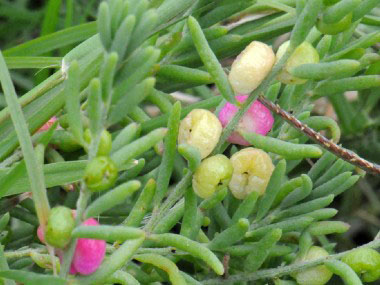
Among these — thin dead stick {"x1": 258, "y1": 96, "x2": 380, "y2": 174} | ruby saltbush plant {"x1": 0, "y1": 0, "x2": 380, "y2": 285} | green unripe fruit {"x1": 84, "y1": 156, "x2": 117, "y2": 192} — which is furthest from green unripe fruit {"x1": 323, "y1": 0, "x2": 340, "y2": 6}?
green unripe fruit {"x1": 84, "y1": 156, "x2": 117, "y2": 192}

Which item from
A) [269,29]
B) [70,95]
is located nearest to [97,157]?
[70,95]

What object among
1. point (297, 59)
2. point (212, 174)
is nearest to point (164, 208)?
point (212, 174)

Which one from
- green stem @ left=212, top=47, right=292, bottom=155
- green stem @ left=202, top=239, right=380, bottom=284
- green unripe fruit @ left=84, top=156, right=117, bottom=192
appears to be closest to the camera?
green unripe fruit @ left=84, top=156, right=117, bottom=192

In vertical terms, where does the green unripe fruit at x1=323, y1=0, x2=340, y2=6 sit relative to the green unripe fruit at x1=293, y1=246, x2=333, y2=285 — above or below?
above

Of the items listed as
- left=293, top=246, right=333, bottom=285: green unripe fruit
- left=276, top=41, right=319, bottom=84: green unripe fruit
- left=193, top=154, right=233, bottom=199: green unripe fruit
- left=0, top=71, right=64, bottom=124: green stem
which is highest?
left=0, top=71, right=64, bottom=124: green stem

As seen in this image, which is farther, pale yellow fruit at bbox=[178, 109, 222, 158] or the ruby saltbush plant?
pale yellow fruit at bbox=[178, 109, 222, 158]

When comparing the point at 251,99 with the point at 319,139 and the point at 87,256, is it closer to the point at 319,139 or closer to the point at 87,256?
the point at 319,139

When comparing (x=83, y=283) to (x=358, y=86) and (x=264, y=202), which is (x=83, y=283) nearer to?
(x=264, y=202)

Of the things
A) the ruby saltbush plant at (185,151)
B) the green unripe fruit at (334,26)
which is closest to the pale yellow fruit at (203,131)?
the ruby saltbush plant at (185,151)

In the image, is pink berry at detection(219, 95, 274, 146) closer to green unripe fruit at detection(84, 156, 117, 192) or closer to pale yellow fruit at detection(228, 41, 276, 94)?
pale yellow fruit at detection(228, 41, 276, 94)
